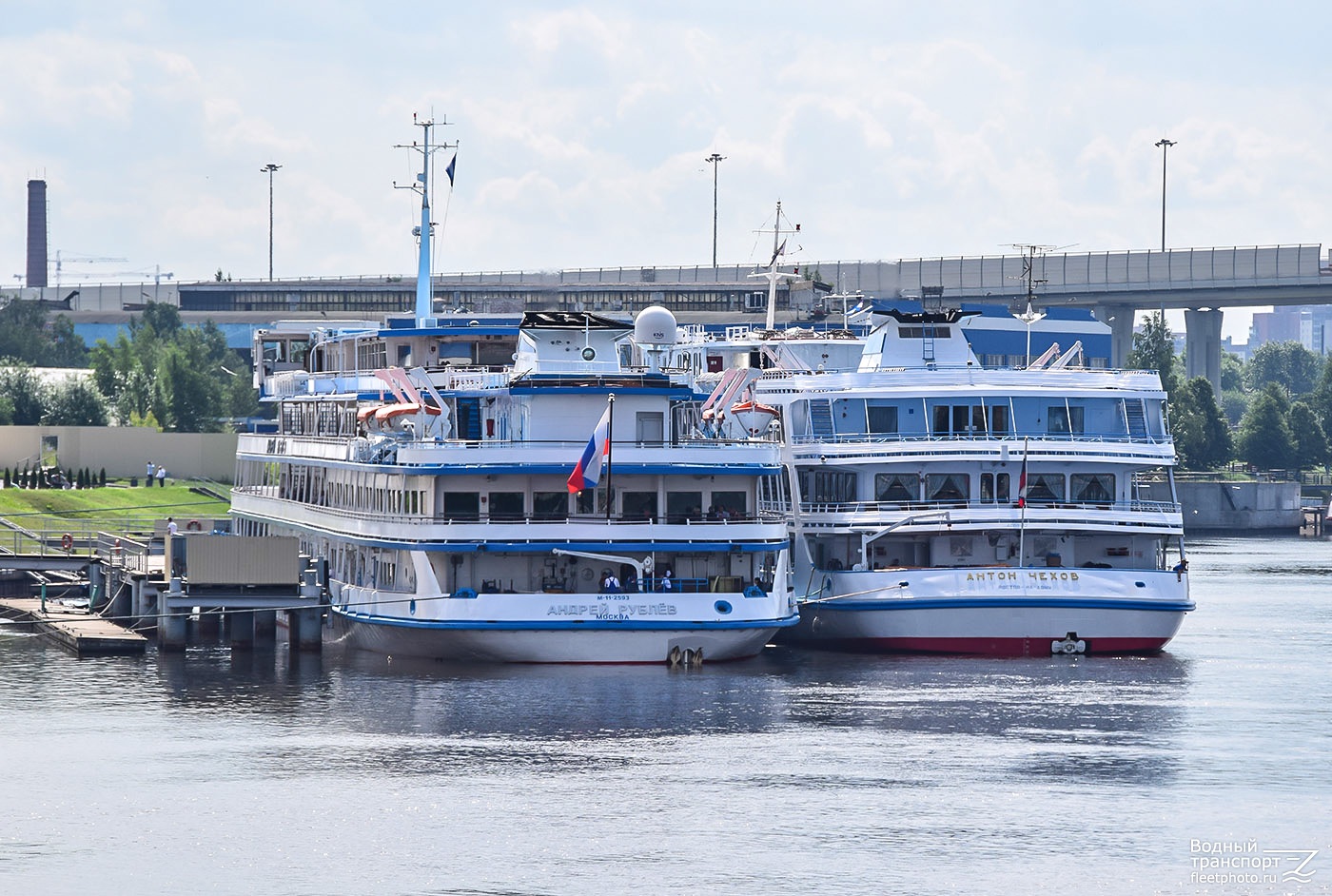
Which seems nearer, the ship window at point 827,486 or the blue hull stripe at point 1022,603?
the blue hull stripe at point 1022,603

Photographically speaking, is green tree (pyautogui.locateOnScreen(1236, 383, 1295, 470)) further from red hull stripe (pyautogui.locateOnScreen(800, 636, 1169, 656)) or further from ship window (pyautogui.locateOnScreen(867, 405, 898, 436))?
ship window (pyautogui.locateOnScreen(867, 405, 898, 436))

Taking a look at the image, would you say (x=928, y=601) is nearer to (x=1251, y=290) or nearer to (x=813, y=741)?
(x=813, y=741)

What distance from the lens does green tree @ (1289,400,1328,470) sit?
18775 cm

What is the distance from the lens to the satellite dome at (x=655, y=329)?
229ft

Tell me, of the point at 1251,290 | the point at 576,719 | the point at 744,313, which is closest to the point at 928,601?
the point at 576,719

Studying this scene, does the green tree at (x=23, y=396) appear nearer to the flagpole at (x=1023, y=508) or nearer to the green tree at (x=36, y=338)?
the green tree at (x=36, y=338)

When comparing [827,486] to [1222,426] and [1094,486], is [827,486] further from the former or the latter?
[1222,426]

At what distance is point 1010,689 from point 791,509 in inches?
524

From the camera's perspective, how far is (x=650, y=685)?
192 ft

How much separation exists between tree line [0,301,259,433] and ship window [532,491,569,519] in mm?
72848

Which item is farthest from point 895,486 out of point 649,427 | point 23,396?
point 23,396

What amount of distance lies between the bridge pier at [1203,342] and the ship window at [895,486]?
114 meters

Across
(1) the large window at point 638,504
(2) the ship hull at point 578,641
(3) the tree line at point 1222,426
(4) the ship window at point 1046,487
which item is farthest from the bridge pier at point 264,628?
(3) the tree line at point 1222,426

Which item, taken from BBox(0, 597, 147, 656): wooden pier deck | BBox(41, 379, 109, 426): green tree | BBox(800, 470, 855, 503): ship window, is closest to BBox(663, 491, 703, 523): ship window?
BBox(800, 470, 855, 503): ship window
